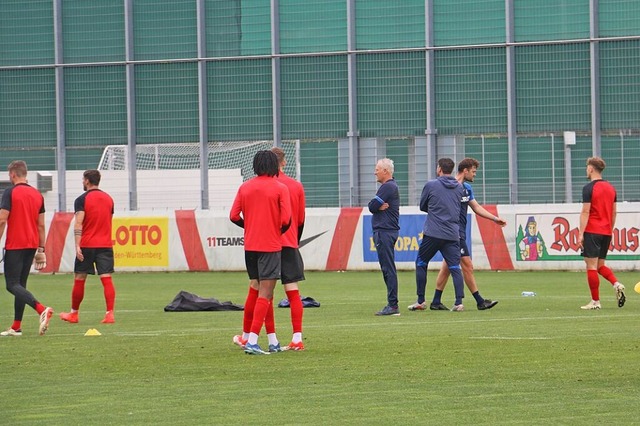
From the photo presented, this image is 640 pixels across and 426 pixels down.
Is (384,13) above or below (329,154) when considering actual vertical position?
above

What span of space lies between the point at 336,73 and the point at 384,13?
214 cm

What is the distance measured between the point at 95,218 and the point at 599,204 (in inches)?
245

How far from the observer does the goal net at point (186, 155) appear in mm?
38062

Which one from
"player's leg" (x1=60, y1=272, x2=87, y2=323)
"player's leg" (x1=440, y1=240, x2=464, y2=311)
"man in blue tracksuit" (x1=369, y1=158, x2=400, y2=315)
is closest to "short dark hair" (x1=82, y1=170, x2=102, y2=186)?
"player's leg" (x1=60, y1=272, x2=87, y2=323)

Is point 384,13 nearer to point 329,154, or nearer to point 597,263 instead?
point 329,154

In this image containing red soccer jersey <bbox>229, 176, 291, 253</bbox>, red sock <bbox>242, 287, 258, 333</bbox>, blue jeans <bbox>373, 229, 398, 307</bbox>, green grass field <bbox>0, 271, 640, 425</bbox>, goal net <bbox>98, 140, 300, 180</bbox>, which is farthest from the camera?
goal net <bbox>98, 140, 300, 180</bbox>

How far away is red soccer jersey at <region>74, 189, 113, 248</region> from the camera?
53.4 feet

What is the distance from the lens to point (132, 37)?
38.8 metres

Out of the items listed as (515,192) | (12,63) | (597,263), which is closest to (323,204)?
(515,192)

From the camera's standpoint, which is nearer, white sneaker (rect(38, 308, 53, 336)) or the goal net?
white sneaker (rect(38, 308, 53, 336))

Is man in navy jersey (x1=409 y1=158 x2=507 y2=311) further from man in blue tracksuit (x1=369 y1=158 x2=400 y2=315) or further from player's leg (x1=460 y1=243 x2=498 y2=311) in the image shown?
man in blue tracksuit (x1=369 y1=158 x2=400 y2=315)

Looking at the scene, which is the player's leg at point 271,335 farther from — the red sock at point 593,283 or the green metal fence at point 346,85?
the green metal fence at point 346,85

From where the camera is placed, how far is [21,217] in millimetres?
14812

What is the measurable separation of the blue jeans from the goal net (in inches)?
819
